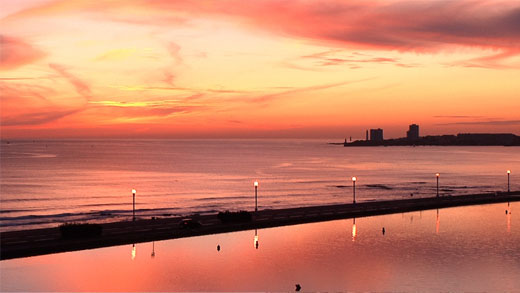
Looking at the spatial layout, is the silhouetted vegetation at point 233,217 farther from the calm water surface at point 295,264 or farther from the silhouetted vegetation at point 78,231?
the silhouetted vegetation at point 78,231

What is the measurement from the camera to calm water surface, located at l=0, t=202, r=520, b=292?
3944cm

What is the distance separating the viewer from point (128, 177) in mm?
171125

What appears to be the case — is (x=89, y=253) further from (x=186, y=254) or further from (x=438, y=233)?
(x=438, y=233)

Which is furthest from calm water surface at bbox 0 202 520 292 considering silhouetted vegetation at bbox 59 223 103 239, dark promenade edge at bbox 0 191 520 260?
silhouetted vegetation at bbox 59 223 103 239

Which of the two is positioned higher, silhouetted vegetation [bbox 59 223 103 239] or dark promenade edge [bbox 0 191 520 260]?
silhouetted vegetation [bbox 59 223 103 239]

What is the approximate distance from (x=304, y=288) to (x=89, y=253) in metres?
17.8

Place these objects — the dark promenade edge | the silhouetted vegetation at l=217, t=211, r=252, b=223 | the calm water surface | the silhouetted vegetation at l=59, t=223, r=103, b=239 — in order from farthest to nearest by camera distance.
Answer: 1. the silhouetted vegetation at l=217, t=211, r=252, b=223
2. the silhouetted vegetation at l=59, t=223, r=103, b=239
3. the dark promenade edge
4. the calm water surface

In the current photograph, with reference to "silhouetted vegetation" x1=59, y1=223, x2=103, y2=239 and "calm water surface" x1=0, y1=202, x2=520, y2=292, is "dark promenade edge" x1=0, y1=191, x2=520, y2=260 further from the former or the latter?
"calm water surface" x1=0, y1=202, x2=520, y2=292

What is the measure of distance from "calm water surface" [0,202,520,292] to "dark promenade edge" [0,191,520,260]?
39.0 inches

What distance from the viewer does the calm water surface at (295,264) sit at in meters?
39.4

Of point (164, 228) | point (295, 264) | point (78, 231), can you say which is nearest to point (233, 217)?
point (164, 228)

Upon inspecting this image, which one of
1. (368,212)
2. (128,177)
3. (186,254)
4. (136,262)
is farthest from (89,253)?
(128,177)

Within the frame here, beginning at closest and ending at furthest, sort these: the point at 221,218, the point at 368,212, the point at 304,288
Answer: the point at 304,288, the point at 221,218, the point at 368,212

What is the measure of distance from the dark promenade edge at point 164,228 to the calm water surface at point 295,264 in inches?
39.0
